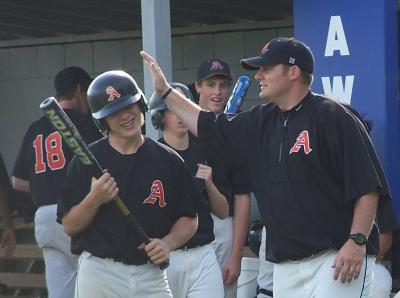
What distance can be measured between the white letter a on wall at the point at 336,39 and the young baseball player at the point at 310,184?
5.66ft

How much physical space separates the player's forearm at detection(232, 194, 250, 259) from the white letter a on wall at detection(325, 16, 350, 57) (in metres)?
1.04

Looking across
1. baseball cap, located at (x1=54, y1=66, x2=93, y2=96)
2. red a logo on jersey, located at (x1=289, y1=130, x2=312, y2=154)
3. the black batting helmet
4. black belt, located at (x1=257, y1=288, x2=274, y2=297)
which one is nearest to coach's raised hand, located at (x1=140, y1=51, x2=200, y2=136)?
the black batting helmet

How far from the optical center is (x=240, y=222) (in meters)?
6.23

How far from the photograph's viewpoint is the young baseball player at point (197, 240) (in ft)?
18.3

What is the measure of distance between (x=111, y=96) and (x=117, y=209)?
506 millimetres

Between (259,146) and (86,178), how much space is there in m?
0.79

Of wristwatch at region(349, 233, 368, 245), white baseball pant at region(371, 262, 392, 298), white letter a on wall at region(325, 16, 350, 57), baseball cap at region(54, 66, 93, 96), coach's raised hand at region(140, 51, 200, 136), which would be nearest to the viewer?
wristwatch at region(349, 233, 368, 245)

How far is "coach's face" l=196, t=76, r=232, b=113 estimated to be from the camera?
667 centimetres

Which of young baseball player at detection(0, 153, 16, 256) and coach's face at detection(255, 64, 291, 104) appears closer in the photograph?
coach's face at detection(255, 64, 291, 104)

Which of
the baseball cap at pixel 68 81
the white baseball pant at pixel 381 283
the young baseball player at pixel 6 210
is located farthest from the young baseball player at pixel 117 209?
the young baseball player at pixel 6 210

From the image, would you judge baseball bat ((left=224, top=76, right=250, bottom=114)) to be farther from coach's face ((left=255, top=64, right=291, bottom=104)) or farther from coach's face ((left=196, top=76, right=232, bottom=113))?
coach's face ((left=255, top=64, right=291, bottom=104))

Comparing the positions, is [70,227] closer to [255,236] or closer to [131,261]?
[131,261]

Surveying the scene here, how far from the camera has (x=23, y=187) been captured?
7.12 m

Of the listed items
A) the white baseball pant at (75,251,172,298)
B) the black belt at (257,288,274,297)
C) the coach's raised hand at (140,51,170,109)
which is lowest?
the black belt at (257,288,274,297)
